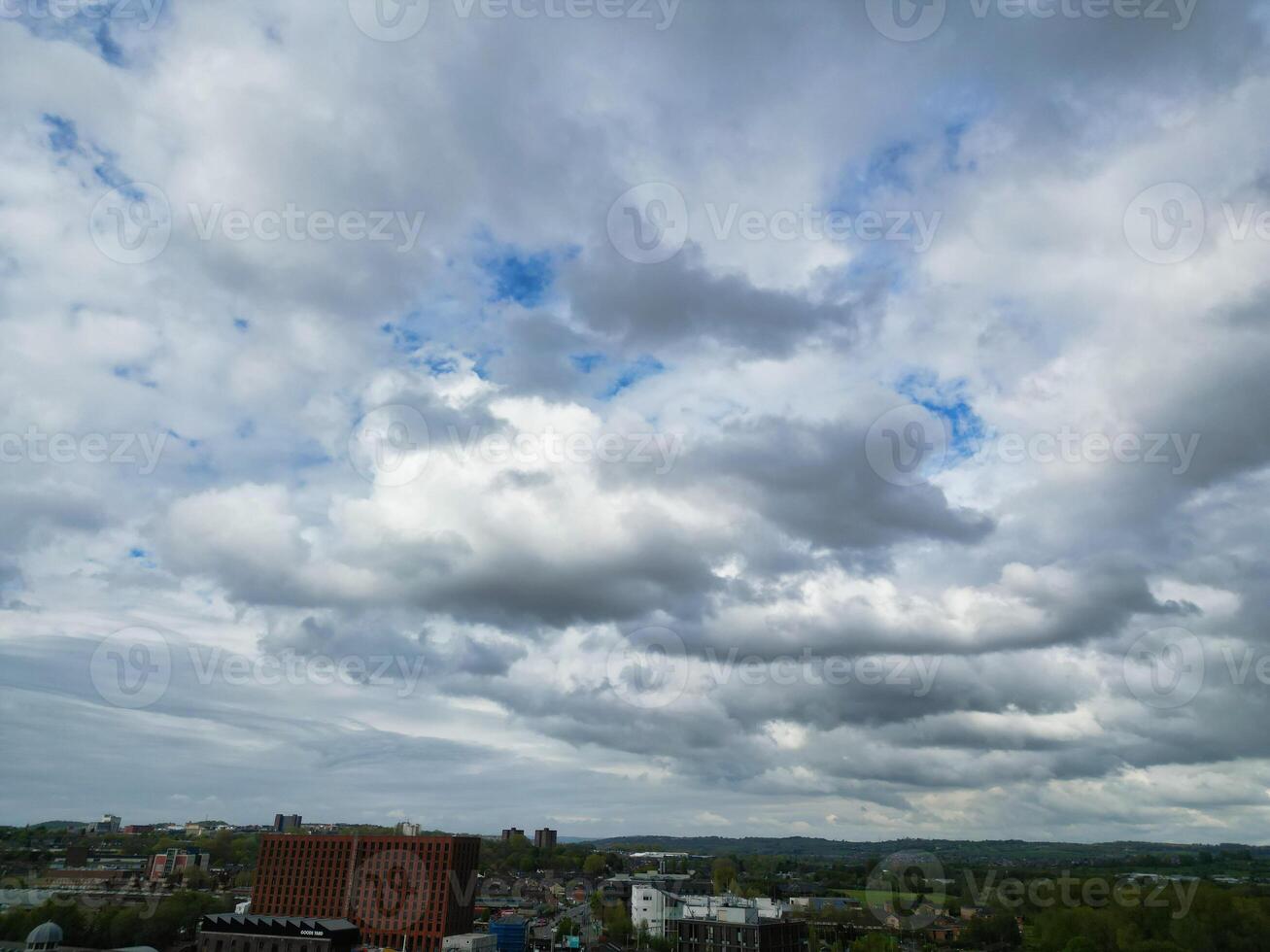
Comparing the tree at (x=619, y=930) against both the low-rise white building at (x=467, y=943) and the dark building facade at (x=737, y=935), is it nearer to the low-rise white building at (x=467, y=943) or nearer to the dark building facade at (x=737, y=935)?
the dark building facade at (x=737, y=935)

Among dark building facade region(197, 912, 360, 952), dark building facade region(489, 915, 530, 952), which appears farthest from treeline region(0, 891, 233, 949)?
dark building facade region(489, 915, 530, 952)

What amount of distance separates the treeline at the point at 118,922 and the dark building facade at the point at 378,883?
16.1 meters

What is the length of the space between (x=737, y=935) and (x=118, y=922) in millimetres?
119807

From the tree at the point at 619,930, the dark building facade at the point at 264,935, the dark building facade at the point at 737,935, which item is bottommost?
the tree at the point at 619,930

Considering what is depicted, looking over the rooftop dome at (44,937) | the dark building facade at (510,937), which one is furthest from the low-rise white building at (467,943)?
the rooftop dome at (44,937)

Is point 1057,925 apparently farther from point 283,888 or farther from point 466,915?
point 283,888

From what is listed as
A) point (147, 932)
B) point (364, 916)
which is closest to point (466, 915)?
point (364, 916)

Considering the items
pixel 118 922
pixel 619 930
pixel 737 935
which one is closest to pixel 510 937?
pixel 619 930

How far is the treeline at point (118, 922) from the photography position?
13712cm

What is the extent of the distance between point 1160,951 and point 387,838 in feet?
507

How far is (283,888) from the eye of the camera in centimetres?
18838

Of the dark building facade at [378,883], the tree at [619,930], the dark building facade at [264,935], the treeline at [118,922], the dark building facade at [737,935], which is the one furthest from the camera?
the tree at [619,930]

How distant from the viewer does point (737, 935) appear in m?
159

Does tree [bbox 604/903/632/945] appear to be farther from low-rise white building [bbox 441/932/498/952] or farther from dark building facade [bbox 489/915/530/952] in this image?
low-rise white building [bbox 441/932/498/952]
